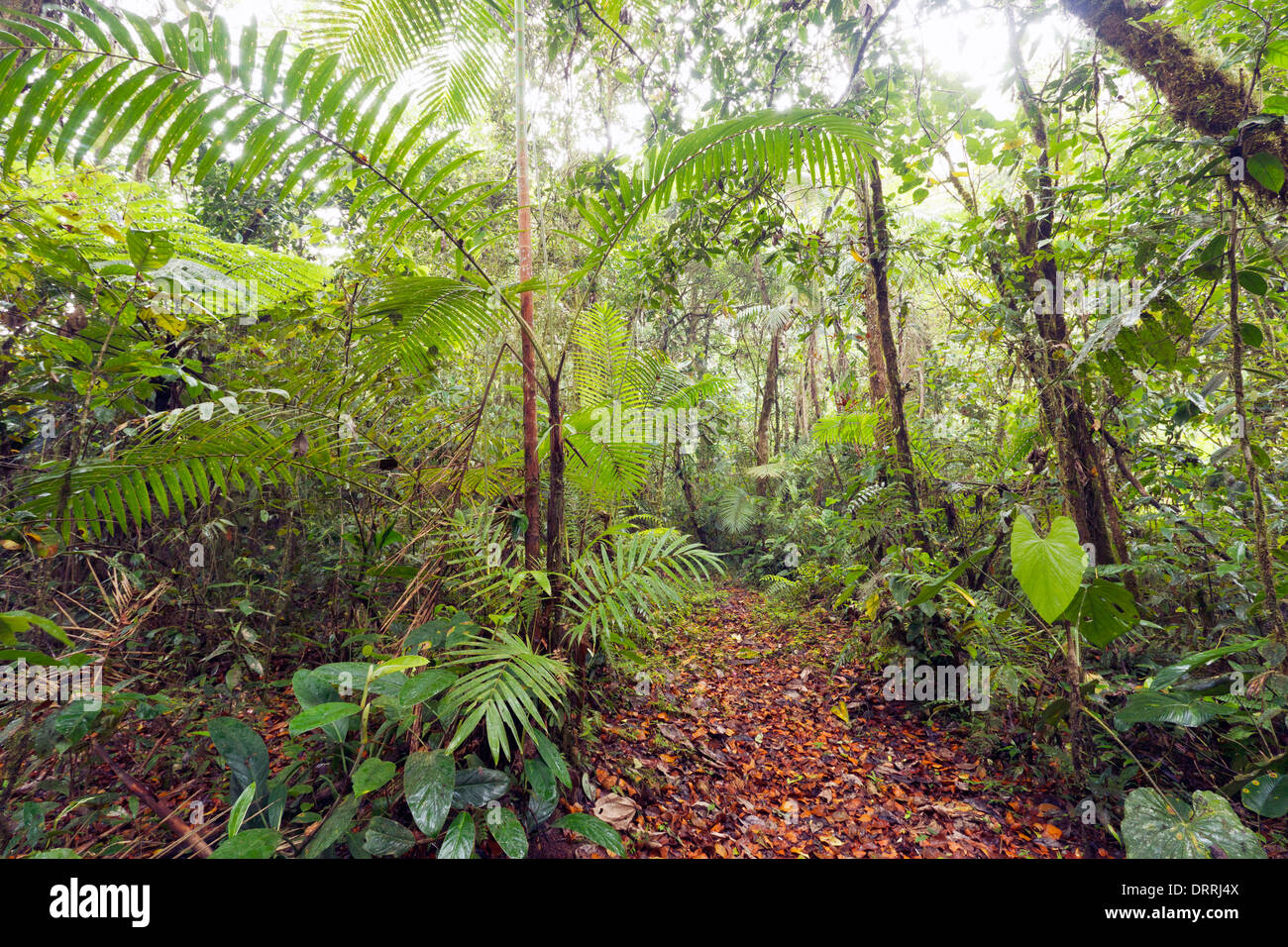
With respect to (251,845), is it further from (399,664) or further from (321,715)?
(399,664)

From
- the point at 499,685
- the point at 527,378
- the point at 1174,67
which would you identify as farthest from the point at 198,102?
the point at 1174,67

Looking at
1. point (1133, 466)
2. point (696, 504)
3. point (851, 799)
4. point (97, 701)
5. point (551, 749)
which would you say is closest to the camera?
point (97, 701)

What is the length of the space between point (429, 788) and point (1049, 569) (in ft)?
6.04

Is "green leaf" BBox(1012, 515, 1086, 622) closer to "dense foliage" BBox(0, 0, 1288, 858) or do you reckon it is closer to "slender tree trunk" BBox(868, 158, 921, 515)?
"dense foliage" BBox(0, 0, 1288, 858)

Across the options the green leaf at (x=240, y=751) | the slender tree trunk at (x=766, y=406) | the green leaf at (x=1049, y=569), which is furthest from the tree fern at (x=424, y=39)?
the slender tree trunk at (x=766, y=406)

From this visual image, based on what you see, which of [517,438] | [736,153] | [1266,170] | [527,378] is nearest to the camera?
[1266,170]

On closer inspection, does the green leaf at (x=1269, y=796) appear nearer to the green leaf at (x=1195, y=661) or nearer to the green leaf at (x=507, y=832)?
the green leaf at (x=1195, y=661)

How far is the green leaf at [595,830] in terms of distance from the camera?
1561 millimetres

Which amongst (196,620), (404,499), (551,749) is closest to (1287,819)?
(551,749)

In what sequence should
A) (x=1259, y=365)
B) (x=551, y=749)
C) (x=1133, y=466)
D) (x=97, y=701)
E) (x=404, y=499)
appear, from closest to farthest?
(x=97, y=701), (x=551, y=749), (x=404, y=499), (x=1259, y=365), (x=1133, y=466)

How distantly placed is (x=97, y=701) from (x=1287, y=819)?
403cm

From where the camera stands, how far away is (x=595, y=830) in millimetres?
1590
